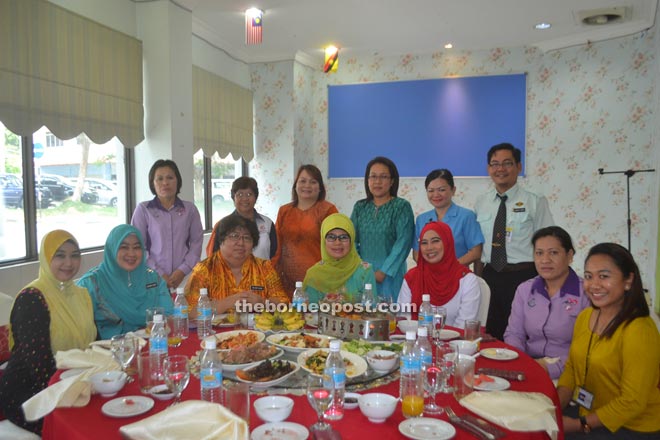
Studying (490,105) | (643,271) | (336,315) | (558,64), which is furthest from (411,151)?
(336,315)

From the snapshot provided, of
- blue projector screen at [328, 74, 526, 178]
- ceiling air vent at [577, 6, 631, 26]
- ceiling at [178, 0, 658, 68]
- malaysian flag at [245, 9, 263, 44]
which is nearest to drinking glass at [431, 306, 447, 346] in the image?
ceiling at [178, 0, 658, 68]

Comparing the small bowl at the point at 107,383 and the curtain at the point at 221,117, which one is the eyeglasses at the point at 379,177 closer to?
the small bowl at the point at 107,383

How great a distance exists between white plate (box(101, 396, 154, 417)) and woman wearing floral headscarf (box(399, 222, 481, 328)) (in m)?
1.60

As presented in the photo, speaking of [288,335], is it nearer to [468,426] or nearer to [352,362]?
[352,362]

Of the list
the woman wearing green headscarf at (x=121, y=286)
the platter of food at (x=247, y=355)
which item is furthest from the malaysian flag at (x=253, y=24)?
the platter of food at (x=247, y=355)

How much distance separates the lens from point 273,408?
141 centimetres

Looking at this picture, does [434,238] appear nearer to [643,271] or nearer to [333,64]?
[333,64]

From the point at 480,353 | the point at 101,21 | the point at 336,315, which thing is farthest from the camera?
the point at 101,21

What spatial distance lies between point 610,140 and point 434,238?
438cm

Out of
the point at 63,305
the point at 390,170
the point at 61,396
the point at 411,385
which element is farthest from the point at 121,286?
the point at 390,170

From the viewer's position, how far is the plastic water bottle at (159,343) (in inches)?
65.1

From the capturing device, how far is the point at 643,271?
19.7 feet

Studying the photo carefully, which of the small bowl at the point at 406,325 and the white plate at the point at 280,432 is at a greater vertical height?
the small bowl at the point at 406,325

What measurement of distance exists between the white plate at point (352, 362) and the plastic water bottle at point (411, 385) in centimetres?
21
